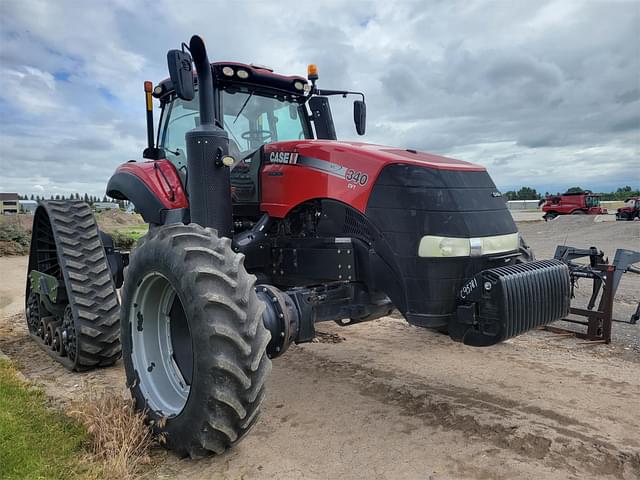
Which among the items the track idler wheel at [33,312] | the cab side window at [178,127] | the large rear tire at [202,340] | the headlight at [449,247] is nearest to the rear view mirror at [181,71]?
the large rear tire at [202,340]

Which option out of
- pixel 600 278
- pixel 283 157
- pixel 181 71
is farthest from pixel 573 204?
pixel 181 71

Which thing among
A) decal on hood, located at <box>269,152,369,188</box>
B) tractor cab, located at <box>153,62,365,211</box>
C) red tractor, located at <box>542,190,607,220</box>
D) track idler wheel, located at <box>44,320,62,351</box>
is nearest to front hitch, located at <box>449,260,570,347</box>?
decal on hood, located at <box>269,152,369,188</box>

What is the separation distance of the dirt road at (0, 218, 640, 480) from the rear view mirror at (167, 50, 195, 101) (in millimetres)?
2318

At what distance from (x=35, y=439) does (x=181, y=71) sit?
250 centimetres

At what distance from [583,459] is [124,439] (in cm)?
267

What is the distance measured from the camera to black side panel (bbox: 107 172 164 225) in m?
4.72

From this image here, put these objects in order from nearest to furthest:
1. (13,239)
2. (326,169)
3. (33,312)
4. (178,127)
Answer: (326,169)
(178,127)
(33,312)
(13,239)

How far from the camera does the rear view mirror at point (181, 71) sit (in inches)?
137

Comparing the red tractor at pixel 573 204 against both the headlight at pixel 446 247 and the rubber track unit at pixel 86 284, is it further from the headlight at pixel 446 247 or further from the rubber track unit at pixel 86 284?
the headlight at pixel 446 247

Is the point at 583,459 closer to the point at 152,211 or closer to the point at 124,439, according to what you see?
the point at 124,439

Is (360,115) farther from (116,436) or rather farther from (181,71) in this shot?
(116,436)

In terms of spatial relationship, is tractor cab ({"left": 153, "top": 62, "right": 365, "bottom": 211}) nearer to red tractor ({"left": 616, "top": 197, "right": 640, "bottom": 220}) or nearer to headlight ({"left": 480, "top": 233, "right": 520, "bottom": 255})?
headlight ({"left": 480, "top": 233, "right": 520, "bottom": 255})

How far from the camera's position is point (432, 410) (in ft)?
12.7

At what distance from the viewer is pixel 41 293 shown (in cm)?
543
